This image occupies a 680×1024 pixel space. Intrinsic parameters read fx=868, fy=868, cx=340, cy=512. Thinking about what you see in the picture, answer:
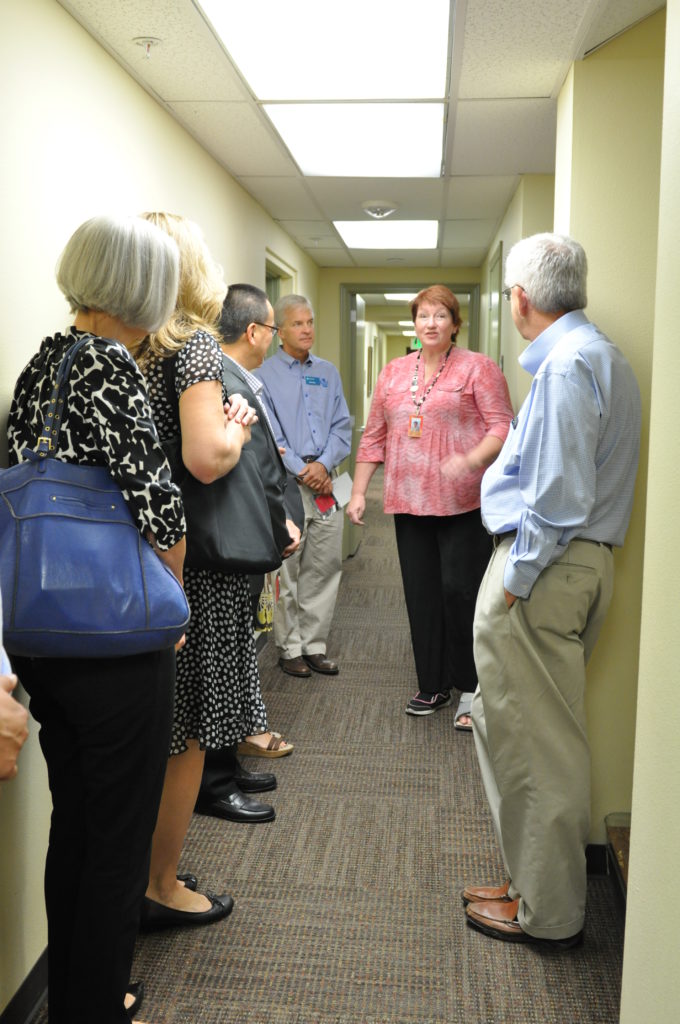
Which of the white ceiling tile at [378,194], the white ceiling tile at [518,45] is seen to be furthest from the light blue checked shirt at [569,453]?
the white ceiling tile at [378,194]

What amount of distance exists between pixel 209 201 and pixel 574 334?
2016 mm

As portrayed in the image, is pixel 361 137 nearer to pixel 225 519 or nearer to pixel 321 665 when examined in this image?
pixel 225 519

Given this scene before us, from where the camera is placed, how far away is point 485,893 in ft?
6.90

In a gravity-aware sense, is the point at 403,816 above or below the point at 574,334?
below

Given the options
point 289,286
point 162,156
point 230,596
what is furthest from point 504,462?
point 289,286

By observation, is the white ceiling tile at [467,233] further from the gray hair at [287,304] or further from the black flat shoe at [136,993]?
the black flat shoe at [136,993]

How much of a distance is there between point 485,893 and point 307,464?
2.09 metres

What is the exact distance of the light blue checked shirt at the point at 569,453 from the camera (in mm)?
1754

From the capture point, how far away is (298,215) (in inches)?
184

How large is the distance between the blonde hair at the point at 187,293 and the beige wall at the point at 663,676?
3.01 feet

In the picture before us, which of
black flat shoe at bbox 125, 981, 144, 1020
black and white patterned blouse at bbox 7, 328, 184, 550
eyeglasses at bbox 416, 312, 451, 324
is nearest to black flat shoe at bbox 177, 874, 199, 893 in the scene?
black flat shoe at bbox 125, 981, 144, 1020

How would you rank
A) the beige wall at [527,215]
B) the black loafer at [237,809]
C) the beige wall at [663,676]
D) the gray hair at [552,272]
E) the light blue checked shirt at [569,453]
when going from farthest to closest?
the beige wall at [527,215] → the black loafer at [237,809] → the gray hair at [552,272] → the light blue checked shirt at [569,453] → the beige wall at [663,676]

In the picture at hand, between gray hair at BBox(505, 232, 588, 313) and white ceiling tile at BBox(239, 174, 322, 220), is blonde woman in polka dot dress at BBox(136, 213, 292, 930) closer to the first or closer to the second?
gray hair at BBox(505, 232, 588, 313)

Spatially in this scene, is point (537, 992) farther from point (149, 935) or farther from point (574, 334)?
point (574, 334)
